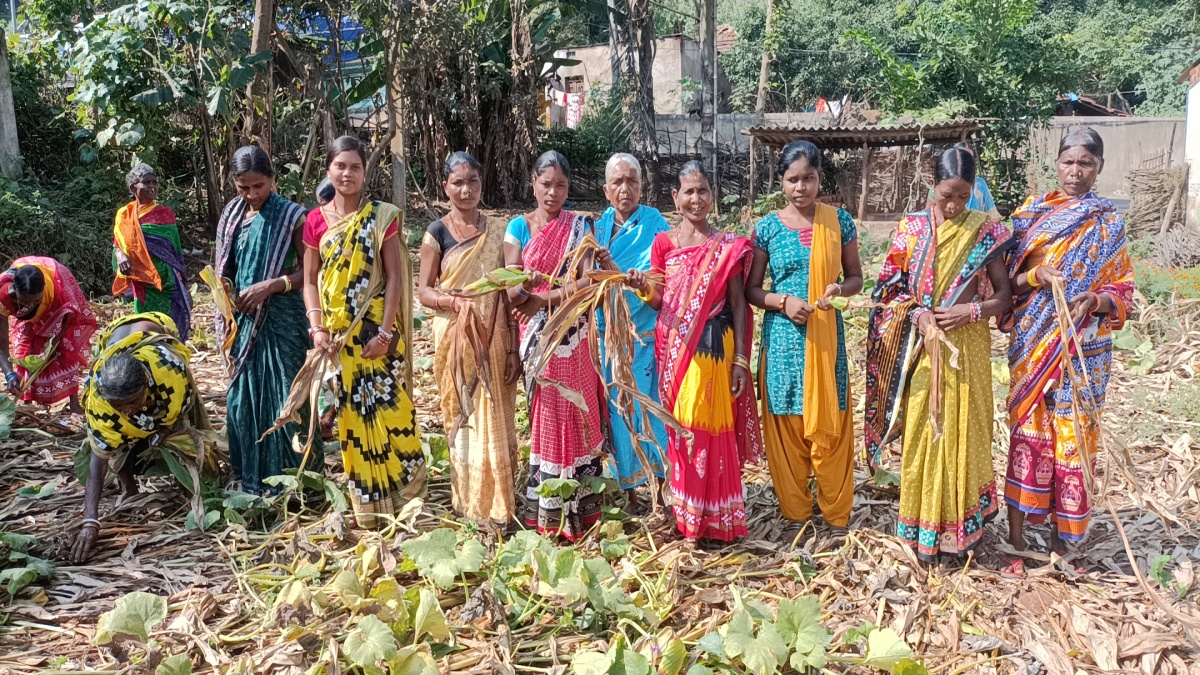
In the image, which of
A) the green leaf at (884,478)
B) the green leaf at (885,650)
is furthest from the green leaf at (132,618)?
the green leaf at (884,478)

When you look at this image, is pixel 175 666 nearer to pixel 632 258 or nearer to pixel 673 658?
pixel 673 658

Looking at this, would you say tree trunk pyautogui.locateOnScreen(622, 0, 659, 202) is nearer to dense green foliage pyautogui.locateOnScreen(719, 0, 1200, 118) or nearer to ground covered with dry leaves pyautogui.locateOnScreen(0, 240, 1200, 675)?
dense green foliage pyautogui.locateOnScreen(719, 0, 1200, 118)

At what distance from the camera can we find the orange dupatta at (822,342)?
3879 millimetres

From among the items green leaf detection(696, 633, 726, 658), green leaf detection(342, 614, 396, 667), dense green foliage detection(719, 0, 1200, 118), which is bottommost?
green leaf detection(696, 633, 726, 658)

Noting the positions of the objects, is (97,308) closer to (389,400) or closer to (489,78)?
(389,400)

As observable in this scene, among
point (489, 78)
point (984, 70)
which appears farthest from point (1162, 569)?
point (984, 70)

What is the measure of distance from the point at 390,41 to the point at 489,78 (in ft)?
16.2

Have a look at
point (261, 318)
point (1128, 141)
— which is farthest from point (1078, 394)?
point (1128, 141)

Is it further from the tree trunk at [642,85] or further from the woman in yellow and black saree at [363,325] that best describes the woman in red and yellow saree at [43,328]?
the tree trunk at [642,85]

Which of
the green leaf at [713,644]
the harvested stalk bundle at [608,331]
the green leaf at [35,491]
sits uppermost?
the harvested stalk bundle at [608,331]

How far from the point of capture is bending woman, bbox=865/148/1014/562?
3.67 metres

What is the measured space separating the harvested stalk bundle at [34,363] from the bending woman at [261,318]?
169cm

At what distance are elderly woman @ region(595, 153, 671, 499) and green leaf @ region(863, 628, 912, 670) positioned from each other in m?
1.27

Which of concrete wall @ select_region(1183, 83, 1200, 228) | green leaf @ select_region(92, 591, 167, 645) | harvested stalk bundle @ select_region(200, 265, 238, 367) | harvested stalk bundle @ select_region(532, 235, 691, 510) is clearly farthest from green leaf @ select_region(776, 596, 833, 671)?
concrete wall @ select_region(1183, 83, 1200, 228)
